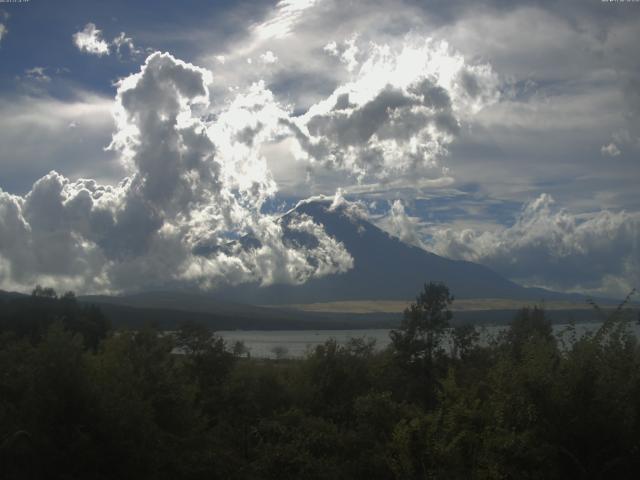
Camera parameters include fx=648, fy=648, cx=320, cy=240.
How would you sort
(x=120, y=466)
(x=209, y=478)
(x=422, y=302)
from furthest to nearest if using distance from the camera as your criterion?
(x=422, y=302) → (x=209, y=478) → (x=120, y=466)

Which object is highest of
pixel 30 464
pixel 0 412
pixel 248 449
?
pixel 0 412

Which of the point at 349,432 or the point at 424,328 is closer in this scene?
the point at 349,432

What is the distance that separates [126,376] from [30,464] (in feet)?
20.8

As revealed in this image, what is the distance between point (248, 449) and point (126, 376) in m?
7.95

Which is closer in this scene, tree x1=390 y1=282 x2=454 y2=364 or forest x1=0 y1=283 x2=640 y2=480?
forest x1=0 y1=283 x2=640 y2=480

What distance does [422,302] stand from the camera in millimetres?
58406

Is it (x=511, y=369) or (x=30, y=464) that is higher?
(x=511, y=369)

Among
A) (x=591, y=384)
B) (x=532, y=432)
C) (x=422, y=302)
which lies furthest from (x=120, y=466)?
(x=422, y=302)

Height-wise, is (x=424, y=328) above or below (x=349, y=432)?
above

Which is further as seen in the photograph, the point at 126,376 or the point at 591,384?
the point at 126,376

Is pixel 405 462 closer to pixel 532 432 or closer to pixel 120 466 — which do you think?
pixel 532 432

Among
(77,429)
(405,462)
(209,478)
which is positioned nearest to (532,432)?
(405,462)

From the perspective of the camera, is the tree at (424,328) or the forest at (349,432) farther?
Answer: the tree at (424,328)

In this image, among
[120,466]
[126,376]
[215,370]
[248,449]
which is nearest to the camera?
[120,466]
